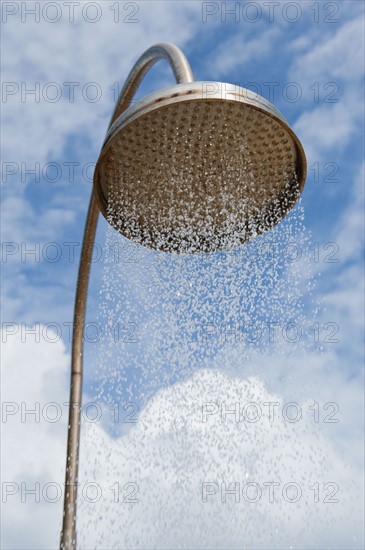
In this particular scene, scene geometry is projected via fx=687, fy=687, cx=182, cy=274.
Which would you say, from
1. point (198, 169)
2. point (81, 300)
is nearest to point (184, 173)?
point (198, 169)

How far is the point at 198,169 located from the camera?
3.79 metres

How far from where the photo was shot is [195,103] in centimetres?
333

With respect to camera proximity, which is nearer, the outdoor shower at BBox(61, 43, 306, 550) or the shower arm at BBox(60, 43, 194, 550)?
the outdoor shower at BBox(61, 43, 306, 550)

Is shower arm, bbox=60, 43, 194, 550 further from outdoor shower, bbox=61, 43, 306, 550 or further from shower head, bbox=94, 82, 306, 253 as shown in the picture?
shower head, bbox=94, 82, 306, 253

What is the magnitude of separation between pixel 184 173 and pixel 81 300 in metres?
1.24

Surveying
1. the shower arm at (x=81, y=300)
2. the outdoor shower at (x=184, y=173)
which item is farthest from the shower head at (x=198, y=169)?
the shower arm at (x=81, y=300)

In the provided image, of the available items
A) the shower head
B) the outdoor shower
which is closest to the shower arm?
the outdoor shower

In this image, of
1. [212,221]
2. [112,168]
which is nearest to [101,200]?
[112,168]

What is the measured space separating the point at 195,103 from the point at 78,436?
2.07 meters

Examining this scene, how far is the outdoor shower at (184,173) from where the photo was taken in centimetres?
343

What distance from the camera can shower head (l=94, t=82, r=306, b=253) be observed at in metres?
3.41

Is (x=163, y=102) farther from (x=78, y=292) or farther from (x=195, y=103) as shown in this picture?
(x=78, y=292)

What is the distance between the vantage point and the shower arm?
3795mm

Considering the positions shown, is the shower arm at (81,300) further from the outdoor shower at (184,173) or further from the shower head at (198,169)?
the shower head at (198,169)
